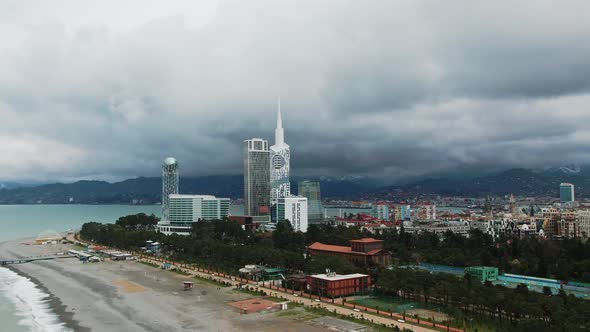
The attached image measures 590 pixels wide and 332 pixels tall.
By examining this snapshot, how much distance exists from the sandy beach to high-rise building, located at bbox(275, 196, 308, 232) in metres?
82.6

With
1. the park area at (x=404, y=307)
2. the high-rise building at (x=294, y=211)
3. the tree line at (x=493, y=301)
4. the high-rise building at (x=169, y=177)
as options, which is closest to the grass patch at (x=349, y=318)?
the park area at (x=404, y=307)

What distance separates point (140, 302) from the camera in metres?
57.2

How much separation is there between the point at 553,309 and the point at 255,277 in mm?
42733

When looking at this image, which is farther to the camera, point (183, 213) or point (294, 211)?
point (294, 211)

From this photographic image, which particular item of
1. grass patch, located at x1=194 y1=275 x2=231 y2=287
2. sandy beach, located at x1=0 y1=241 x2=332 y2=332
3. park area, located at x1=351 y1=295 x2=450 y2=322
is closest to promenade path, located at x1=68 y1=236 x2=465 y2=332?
grass patch, located at x1=194 y1=275 x2=231 y2=287

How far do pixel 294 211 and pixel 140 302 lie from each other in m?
113

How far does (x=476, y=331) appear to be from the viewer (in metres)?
40.8

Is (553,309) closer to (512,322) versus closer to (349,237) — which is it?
(512,322)

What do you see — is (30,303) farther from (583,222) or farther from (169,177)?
(169,177)

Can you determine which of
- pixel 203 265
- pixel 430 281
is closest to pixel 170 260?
pixel 203 265

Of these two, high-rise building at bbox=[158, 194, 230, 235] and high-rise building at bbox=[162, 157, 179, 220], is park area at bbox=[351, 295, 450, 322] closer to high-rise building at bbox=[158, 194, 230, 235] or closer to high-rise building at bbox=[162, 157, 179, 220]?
high-rise building at bbox=[158, 194, 230, 235]

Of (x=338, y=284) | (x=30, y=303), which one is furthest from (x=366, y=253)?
(x=30, y=303)

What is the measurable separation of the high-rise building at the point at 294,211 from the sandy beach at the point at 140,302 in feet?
271

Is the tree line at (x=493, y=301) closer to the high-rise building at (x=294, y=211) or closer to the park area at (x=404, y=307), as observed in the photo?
the park area at (x=404, y=307)
